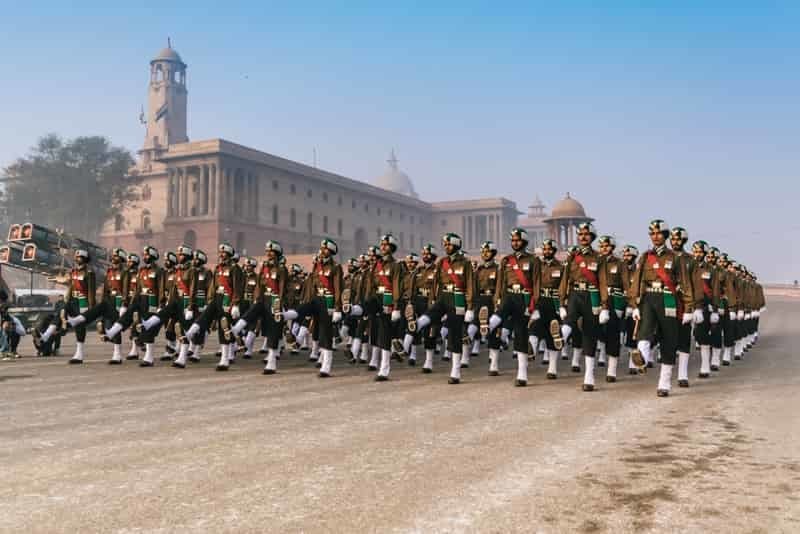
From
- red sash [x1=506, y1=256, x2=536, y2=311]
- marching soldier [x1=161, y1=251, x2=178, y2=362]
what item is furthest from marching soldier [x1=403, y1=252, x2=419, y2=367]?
marching soldier [x1=161, y1=251, x2=178, y2=362]

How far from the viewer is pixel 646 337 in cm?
1003

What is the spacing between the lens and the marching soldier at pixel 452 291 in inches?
468

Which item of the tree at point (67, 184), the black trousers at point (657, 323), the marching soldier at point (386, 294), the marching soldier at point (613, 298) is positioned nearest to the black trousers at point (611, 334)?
the marching soldier at point (613, 298)

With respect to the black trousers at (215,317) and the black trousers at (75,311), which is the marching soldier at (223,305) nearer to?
the black trousers at (215,317)

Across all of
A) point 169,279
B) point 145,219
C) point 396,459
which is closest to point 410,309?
point 169,279

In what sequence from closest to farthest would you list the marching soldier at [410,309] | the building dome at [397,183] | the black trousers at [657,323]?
the black trousers at [657,323] < the marching soldier at [410,309] < the building dome at [397,183]

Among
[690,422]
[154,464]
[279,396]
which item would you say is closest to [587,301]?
[690,422]

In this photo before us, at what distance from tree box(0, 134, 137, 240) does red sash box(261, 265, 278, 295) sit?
209 feet

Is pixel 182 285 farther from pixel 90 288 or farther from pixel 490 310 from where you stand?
pixel 490 310

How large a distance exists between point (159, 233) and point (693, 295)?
252 feet

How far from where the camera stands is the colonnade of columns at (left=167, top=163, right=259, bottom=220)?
74.3 meters

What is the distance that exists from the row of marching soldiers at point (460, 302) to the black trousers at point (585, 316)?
18mm

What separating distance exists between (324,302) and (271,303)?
1251 millimetres

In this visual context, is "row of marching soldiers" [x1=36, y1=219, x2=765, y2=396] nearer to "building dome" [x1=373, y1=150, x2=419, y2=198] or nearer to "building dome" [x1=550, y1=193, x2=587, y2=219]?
"building dome" [x1=550, y1=193, x2=587, y2=219]
